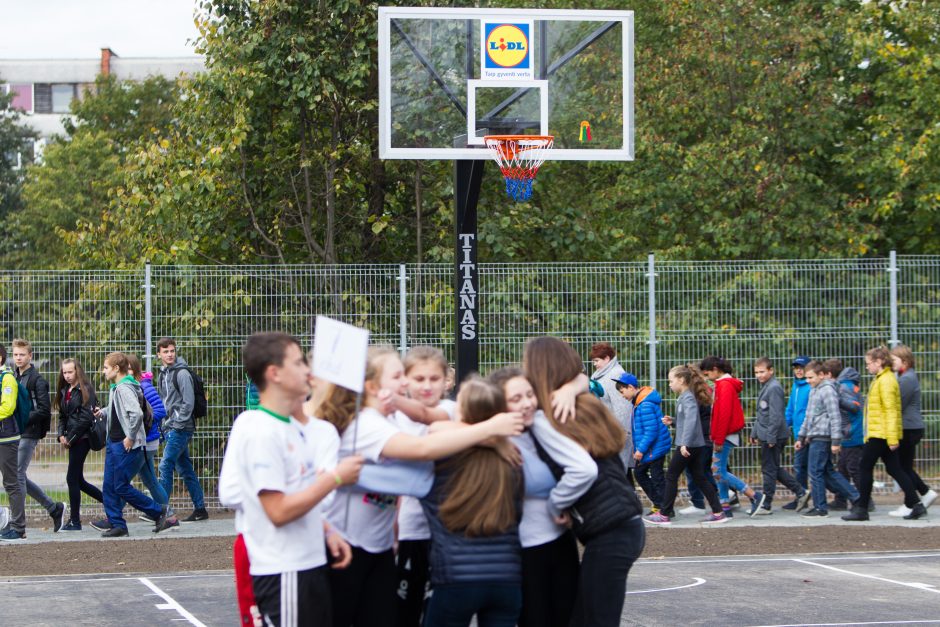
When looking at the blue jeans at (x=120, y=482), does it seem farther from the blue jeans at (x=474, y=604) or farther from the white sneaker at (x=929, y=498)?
the white sneaker at (x=929, y=498)

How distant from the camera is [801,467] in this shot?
1482cm

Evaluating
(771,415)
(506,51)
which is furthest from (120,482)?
(771,415)

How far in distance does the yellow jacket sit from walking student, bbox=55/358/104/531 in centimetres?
830

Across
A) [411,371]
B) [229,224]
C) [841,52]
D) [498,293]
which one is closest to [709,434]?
[498,293]

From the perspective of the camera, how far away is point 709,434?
14.0m

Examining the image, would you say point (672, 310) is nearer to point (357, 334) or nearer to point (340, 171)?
point (340, 171)

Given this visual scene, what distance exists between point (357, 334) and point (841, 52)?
760 inches

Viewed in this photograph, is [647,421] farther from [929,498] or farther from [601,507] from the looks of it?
[601,507]

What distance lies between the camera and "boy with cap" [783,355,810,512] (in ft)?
48.3

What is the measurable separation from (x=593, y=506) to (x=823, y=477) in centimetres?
952

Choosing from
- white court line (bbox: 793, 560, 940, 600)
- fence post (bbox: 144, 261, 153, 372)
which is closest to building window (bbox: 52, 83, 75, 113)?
fence post (bbox: 144, 261, 153, 372)

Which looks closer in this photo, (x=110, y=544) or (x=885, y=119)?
(x=110, y=544)

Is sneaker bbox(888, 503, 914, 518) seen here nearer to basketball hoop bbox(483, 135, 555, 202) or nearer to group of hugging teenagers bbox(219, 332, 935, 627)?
basketball hoop bbox(483, 135, 555, 202)

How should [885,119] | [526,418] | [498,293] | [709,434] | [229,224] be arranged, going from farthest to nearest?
[885,119], [229,224], [498,293], [709,434], [526,418]
